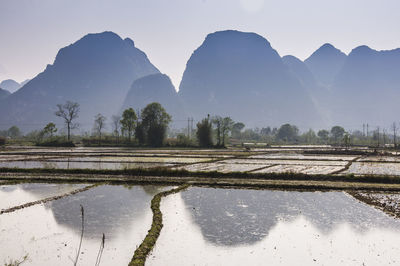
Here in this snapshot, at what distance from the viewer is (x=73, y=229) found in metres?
10.6

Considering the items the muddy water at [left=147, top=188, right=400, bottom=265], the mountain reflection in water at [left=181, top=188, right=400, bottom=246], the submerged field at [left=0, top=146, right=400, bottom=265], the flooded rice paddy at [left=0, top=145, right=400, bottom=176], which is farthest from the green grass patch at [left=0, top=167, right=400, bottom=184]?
the muddy water at [left=147, top=188, right=400, bottom=265]

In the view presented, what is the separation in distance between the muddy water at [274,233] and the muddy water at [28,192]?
634 centimetres

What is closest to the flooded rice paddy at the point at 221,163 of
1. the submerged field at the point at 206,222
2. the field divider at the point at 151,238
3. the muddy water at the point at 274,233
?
the submerged field at the point at 206,222

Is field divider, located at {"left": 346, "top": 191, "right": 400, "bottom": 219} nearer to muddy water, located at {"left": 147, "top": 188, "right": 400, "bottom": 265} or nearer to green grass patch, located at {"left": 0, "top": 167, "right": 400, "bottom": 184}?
muddy water, located at {"left": 147, "top": 188, "right": 400, "bottom": 265}

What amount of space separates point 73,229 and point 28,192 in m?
8.29

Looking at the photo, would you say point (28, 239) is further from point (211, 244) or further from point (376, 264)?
point (376, 264)

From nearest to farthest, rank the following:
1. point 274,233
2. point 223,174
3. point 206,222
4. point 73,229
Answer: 1. point 274,233
2. point 73,229
3. point 206,222
4. point 223,174

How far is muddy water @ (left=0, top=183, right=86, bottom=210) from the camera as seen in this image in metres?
14.9

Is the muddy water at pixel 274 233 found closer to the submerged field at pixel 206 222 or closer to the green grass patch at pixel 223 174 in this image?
the submerged field at pixel 206 222

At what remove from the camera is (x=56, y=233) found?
10258 mm

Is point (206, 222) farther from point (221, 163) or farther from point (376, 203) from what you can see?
point (221, 163)

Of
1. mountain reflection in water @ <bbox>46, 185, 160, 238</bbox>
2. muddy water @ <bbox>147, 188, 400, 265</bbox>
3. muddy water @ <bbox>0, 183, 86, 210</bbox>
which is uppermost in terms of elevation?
muddy water @ <bbox>0, 183, 86, 210</bbox>

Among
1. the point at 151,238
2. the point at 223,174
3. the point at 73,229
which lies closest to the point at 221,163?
the point at 223,174

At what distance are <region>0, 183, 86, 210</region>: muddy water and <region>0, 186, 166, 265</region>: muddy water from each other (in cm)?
151
